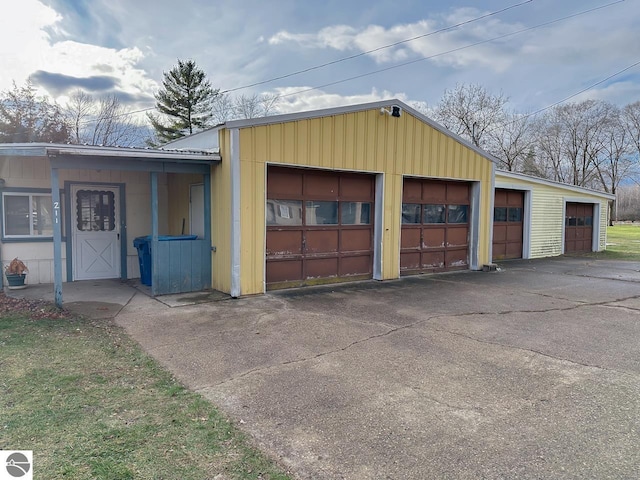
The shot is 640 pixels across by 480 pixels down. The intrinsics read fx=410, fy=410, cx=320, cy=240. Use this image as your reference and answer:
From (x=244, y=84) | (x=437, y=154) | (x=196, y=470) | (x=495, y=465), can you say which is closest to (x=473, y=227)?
(x=437, y=154)

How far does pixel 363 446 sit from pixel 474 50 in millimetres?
16823

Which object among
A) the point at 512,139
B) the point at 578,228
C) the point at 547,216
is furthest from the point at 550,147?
Answer: the point at 547,216

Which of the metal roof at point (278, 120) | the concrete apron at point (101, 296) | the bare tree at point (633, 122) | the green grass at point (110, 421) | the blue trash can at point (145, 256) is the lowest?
the green grass at point (110, 421)

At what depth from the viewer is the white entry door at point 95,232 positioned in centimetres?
862

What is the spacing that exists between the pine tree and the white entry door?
2225cm

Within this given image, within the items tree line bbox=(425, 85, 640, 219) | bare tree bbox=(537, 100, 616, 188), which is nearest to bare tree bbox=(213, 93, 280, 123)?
tree line bbox=(425, 85, 640, 219)

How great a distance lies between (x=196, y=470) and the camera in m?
2.41

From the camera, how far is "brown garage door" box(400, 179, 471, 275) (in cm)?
1009

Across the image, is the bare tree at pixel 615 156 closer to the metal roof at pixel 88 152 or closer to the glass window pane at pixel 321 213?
the glass window pane at pixel 321 213

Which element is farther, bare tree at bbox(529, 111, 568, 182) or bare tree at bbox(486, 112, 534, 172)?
bare tree at bbox(529, 111, 568, 182)

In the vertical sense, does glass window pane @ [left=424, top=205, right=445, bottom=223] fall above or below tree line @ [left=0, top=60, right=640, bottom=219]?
below

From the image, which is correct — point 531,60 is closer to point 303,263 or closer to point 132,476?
point 303,263

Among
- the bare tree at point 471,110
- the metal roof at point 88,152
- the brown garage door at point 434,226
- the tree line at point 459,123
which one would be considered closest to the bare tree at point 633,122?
the tree line at point 459,123

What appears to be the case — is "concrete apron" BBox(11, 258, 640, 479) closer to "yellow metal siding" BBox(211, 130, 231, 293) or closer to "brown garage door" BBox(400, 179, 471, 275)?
"yellow metal siding" BBox(211, 130, 231, 293)
